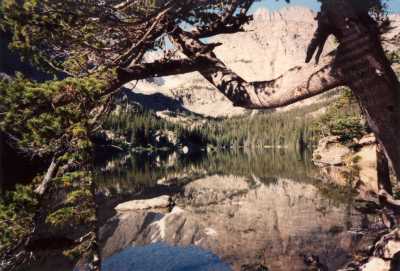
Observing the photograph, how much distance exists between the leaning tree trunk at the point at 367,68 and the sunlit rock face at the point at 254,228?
13.2 metres

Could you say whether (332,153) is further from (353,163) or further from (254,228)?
(254,228)

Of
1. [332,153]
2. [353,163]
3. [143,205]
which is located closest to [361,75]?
[143,205]

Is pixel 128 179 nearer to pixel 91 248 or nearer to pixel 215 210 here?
pixel 215 210

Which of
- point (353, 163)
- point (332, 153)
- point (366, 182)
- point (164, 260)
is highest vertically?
point (332, 153)

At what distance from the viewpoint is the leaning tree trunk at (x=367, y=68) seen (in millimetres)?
4934

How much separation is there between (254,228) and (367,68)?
21659 mm

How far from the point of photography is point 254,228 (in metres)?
25.3

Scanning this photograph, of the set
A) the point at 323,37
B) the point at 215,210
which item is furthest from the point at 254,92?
the point at 215,210

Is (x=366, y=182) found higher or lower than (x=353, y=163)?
lower

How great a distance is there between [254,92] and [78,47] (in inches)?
127

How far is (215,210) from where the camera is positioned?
32812 millimetres

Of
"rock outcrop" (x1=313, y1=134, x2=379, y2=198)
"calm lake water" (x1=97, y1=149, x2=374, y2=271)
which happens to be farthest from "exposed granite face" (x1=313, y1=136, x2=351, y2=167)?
"calm lake water" (x1=97, y1=149, x2=374, y2=271)

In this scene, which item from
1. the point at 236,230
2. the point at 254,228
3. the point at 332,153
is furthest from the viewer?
the point at 332,153

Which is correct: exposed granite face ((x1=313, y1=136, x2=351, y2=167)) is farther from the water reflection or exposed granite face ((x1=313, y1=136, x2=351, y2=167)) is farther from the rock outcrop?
the water reflection
